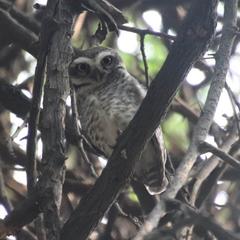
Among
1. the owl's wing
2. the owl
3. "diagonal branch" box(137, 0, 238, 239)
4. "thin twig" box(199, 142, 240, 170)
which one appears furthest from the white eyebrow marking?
"thin twig" box(199, 142, 240, 170)

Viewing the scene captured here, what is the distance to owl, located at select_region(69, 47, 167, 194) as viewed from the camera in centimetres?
311

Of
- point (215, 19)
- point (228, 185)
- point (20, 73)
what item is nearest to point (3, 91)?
point (20, 73)

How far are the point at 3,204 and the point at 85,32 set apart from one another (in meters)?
1.30

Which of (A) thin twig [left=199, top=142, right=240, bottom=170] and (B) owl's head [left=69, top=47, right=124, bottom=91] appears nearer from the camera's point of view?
(A) thin twig [left=199, top=142, right=240, bottom=170]

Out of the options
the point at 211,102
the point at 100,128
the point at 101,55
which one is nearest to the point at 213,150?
the point at 211,102

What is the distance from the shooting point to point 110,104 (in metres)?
3.18

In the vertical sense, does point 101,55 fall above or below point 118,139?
above

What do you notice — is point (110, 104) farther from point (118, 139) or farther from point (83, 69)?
point (118, 139)

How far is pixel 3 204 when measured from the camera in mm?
2672

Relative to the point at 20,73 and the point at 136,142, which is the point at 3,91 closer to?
the point at 20,73

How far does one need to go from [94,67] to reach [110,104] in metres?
0.31

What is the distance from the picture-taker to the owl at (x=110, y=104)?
10.2 feet

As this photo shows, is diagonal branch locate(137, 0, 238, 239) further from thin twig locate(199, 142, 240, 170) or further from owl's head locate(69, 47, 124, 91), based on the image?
owl's head locate(69, 47, 124, 91)

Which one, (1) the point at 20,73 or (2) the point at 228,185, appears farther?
(1) the point at 20,73
